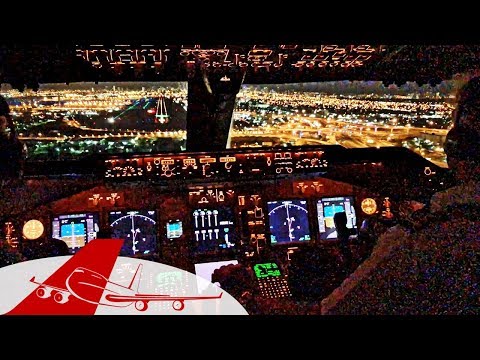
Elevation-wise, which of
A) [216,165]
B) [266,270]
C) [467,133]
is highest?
[467,133]

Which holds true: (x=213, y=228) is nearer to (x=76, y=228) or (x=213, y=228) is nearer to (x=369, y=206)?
(x=76, y=228)

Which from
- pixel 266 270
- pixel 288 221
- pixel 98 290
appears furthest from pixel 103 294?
pixel 288 221

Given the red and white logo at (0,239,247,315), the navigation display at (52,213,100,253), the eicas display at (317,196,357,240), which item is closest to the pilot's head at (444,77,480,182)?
the eicas display at (317,196,357,240)

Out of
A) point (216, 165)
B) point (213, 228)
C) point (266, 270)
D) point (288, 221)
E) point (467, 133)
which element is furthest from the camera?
point (288, 221)

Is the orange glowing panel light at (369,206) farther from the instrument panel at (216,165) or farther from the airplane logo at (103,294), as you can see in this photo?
the airplane logo at (103,294)

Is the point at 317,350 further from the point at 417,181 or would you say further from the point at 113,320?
the point at 417,181
